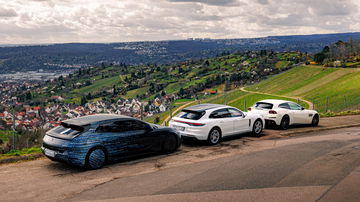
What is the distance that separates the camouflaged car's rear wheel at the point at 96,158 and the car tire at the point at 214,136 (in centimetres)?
503

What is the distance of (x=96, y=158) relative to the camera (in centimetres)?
1071

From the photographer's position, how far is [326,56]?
12125cm

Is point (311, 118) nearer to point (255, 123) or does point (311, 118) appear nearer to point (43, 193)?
point (255, 123)

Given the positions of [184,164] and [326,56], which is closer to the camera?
[184,164]

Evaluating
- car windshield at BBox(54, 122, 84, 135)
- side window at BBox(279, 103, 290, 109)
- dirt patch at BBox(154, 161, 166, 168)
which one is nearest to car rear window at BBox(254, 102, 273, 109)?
side window at BBox(279, 103, 290, 109)

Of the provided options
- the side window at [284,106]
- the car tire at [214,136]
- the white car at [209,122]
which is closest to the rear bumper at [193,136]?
the white car at [209,122]

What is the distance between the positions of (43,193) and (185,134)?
7.07 m

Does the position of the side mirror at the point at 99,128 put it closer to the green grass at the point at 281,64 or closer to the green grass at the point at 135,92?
the green grass at the point at 281,64

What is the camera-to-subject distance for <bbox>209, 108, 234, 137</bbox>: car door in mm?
14977

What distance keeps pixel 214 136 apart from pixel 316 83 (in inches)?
3238

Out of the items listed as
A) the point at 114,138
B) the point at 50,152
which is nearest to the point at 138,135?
the point at 114,138

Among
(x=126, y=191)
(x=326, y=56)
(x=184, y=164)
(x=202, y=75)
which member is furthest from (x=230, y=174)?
(x=202, y=75)

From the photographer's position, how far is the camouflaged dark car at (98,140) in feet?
34.0

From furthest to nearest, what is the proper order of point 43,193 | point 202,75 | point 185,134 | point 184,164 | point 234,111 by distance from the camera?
point 202,75
point 234,111
point 185,134
point 184,164
point 43,193
